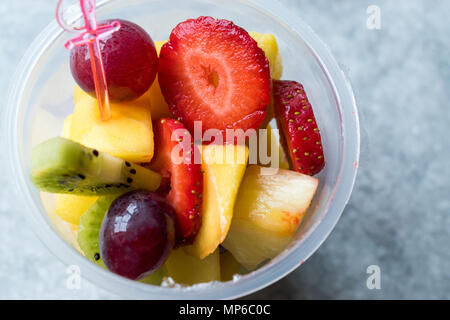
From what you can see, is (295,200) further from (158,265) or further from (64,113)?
(64,113)

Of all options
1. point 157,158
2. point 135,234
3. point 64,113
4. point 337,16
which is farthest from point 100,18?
point 337,16

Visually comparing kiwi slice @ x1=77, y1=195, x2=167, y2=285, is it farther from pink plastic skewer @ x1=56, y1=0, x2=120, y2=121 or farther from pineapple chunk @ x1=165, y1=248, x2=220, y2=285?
pink plastic skewer @ x1=56, y1=0, x2=120, y2=121
